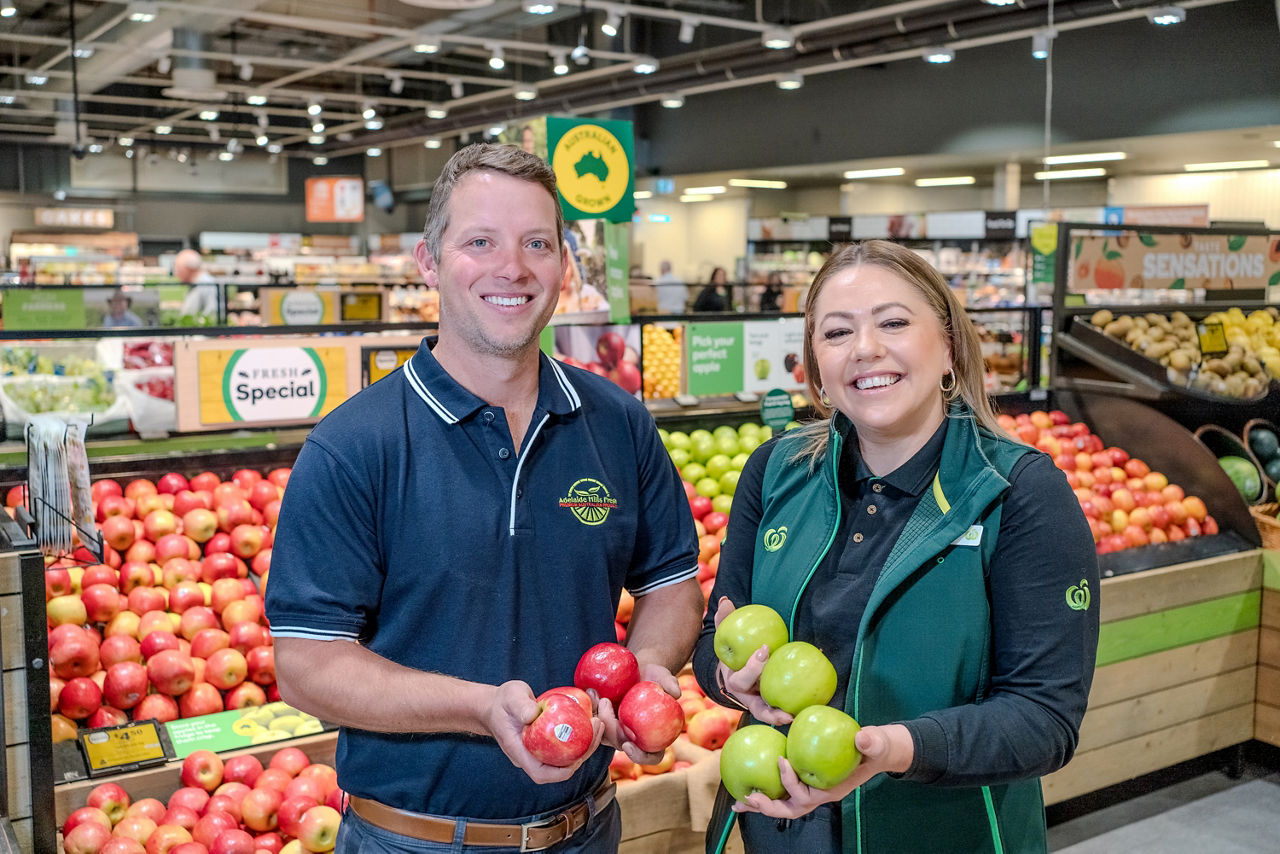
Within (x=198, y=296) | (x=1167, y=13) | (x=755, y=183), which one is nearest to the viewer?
(x=1167, y=13)

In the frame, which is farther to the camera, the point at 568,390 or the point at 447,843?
the point at 568,390

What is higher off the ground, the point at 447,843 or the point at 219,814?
the point at 447,843

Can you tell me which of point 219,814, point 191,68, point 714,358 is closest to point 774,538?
point 219,814

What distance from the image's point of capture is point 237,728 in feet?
9.29

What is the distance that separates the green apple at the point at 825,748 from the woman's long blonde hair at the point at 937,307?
0.50m

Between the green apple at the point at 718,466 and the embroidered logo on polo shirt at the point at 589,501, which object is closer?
the embroidered logo on polo shirt at the point at 589,501

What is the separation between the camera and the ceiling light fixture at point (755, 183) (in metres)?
17.8

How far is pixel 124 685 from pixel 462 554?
170 cm

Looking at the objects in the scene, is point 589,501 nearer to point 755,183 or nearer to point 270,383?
point 270,383

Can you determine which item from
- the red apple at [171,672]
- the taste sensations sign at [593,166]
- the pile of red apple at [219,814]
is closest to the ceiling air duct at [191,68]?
the taste sensations sign at [593,166]

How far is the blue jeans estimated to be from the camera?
1601mm

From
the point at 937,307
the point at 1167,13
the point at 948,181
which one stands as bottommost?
the point at 937,307

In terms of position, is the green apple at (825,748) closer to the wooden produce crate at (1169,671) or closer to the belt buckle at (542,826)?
the belt buckle at (542,826)

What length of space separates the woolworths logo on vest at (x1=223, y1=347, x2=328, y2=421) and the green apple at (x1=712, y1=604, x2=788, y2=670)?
2741 mm
